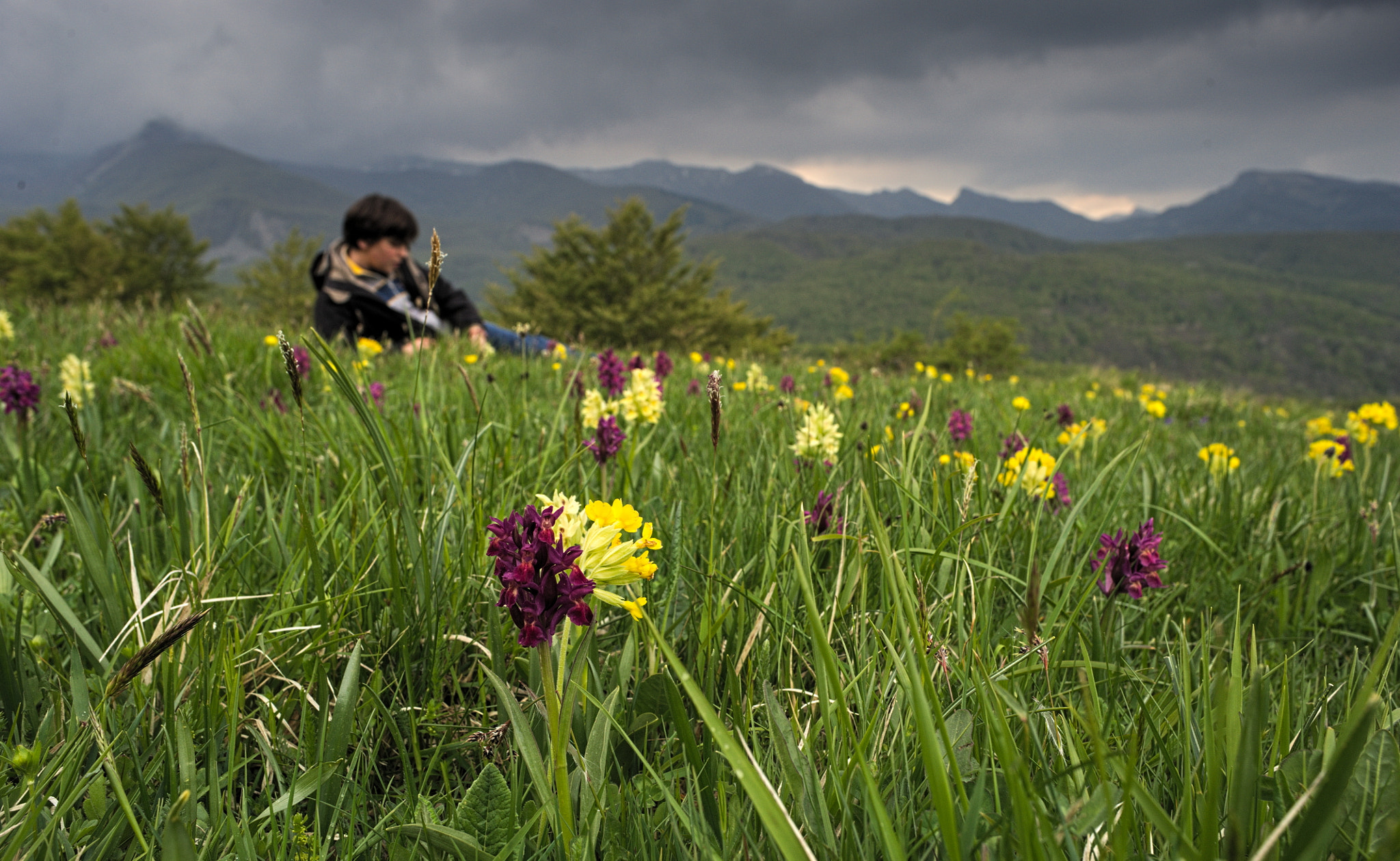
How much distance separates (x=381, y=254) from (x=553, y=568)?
315 inches

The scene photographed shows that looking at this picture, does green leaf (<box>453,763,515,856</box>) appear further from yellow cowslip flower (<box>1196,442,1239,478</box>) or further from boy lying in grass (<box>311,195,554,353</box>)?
boy lying in grass (<box>311,195,554,353</box>)

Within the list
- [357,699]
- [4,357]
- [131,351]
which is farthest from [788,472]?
[4,357]

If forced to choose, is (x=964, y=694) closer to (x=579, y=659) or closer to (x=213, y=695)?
(x=579, y=659)

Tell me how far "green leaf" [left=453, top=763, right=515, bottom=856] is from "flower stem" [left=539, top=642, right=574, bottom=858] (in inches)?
3.7

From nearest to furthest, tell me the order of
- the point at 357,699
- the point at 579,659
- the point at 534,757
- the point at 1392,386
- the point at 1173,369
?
the point at 534,757
the point at 579,659
the point at 357,699
the point at 1392,386
the point at 1173,369

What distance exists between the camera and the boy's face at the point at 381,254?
7719 millimetres

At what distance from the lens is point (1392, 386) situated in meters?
Result: 133

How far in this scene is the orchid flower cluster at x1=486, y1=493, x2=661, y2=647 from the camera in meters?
0.92

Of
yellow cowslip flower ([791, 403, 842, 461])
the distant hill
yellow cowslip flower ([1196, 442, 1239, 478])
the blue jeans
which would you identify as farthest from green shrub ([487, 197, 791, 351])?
the distant hill

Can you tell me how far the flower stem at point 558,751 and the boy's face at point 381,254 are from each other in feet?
26.1

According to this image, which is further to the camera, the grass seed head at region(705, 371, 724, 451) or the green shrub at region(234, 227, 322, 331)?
the green shrub at region(234, 227, 322, 331)

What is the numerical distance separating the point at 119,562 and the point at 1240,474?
413 centimetres

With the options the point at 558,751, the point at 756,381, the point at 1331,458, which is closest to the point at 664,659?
the point at 558,751

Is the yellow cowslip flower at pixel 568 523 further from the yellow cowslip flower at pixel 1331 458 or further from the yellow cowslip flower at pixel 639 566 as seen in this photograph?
the yellow cowslip flower at pixel 1331 458
